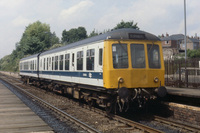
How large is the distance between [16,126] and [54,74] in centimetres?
939

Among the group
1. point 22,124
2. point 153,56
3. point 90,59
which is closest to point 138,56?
point 153,56

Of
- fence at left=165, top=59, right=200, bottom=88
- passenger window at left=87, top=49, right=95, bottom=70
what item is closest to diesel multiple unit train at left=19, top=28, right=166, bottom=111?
passenger window at left=87, top=49, right=95, bottom=70

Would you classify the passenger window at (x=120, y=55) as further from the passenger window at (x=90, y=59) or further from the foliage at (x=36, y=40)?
the foliage at (x=36, y=40)

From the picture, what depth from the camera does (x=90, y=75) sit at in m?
10.9

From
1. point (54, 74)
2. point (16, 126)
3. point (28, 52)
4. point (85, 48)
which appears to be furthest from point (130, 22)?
point (16, 126)

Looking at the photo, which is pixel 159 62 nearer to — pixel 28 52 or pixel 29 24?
pixel 28 52

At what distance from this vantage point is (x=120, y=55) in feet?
31.6

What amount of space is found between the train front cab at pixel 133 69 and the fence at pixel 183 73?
4.62 m

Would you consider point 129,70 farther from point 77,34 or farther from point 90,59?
point 77,34

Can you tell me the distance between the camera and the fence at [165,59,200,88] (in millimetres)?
13820

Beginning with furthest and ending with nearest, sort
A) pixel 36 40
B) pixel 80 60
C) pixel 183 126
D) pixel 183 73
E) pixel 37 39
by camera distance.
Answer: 1. pixel 37 39
2. pixel 36 40
3. pixel 183 73
4. pixel 80 60
5. pixel 183 126

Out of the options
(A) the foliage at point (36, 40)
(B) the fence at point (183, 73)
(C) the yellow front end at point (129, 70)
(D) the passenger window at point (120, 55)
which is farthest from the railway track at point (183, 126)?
(A) the foliage at point (36, 40)

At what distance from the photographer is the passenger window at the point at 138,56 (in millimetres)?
9734

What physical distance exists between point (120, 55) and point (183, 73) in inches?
280
